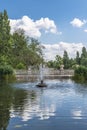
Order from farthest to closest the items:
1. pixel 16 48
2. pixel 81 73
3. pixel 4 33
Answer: pixel 16 48
pixel 4 33
pixel 81 73

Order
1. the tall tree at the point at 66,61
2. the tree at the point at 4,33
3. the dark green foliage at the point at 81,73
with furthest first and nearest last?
the tall tree at the point at 66,61 < the tree at the point at 4,33 < the dark green foliage at the point at 81,73

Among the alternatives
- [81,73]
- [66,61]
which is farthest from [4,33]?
[66,61]

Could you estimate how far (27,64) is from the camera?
99750 millimetres

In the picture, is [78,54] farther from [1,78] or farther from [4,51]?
[1,78]

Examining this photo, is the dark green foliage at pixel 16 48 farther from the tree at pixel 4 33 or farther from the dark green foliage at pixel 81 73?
the dark green foliage at pixel 81 73

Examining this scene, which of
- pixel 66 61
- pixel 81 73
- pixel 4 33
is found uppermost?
pixel 4 33

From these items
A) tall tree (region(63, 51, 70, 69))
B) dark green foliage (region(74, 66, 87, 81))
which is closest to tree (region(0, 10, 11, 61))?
dark green foliage (region(74, 66, 87, 81))

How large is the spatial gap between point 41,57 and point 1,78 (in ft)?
158

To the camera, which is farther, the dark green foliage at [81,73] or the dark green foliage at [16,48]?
the dark green foliage at [16,48]

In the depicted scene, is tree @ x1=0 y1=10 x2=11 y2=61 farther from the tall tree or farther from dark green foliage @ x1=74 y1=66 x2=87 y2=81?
the tall tree

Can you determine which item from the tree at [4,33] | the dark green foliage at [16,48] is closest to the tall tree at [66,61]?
the dark green foliage at [16,48]

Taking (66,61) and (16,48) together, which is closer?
(16,48)

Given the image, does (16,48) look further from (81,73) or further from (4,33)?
(81,73)

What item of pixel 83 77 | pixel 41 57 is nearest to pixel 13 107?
pixel 83 77
